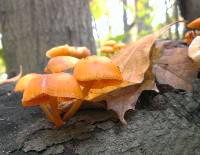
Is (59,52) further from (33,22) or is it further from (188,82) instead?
(33,22)

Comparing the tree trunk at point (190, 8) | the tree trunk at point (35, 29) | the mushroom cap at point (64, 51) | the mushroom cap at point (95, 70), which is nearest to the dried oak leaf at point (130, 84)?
the mushroom cap at point (95, 70)

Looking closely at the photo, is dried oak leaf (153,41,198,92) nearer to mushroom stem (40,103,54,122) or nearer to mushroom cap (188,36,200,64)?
mushroom cap (188,36,200,64)

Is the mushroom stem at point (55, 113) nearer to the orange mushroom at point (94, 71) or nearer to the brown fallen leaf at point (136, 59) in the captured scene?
the orange mushroom at point (94, 71)

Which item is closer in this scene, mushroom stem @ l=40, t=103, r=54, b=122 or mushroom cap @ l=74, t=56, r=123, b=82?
mushroom cap @ l=74, t=56, r=123, b=82

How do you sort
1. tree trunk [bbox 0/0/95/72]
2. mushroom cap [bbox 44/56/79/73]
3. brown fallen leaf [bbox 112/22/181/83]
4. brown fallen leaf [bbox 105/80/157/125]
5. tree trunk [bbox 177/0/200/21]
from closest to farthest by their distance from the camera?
brown fallen leaf [bbox 105/80/157/125], brown fallen leaf [bbox 112/22/181/83], mushroom cap [bbox 44/56/79/73], tree trunk [bbox 177/0/200/21], tree trunk [bbox 0/0/95/72]

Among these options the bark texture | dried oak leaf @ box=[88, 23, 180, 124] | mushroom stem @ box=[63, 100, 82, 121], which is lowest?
the bark texture

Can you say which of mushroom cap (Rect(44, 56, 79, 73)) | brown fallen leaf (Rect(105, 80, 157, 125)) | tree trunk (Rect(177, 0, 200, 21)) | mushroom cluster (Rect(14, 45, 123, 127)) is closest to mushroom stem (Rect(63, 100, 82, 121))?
mushroom cluster (Rect(14, 45, 123, 127))

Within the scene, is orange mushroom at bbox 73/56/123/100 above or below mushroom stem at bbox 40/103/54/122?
above

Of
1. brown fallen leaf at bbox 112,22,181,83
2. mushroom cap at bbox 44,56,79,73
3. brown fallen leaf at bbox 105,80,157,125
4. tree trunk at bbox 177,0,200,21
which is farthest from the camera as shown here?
tree trunk at bbox 177,0,200,21

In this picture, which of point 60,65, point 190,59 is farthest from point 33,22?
point 190,59
